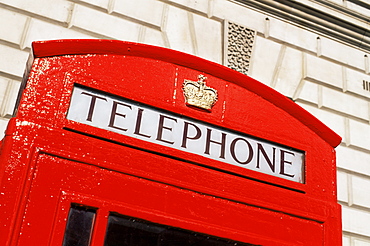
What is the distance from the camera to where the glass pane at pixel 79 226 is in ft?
6.59

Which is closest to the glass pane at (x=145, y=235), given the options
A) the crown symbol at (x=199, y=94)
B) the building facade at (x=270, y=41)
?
the crown symbol at (x=199, y=94)

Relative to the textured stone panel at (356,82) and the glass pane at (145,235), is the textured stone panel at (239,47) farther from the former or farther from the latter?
the glass pane at (145,235)

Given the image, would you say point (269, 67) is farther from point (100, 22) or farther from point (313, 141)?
point (313, 141)

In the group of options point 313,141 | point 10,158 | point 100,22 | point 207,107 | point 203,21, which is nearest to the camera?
point 10,158

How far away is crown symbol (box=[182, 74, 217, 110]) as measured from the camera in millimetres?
2453

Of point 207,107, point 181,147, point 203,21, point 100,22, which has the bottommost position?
point 181,147

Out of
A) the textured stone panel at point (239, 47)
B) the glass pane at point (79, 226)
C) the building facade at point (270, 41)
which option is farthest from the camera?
the textured stone panel at point (239, 47)


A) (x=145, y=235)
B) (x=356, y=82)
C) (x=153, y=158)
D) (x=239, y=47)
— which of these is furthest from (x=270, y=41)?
(x=145, y=235)

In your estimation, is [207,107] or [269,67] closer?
[207,107]

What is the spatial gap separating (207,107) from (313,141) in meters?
0.68

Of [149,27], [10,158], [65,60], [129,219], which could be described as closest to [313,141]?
[129,219]

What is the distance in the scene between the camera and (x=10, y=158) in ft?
6.63

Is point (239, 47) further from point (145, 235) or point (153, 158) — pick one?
point (145, 235)

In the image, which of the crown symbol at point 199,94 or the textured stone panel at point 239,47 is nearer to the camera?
the crown symbol at point 199,94
